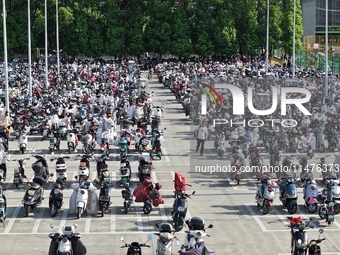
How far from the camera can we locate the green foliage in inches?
3634

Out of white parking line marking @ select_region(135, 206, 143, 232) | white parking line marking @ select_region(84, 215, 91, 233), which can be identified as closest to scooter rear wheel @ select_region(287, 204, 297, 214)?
white parking line marking @ select_region(135, 206, 143, 232)

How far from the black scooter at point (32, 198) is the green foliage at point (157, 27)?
66.2 metres

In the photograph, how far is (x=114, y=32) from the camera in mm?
92688

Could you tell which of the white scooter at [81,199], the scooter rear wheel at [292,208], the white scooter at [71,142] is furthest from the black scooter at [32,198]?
the white scooter at [71,142]

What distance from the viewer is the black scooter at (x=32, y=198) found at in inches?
1025

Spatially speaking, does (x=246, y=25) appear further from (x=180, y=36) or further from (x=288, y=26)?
(x=180, y=36)

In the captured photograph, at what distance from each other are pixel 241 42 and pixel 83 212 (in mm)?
69002

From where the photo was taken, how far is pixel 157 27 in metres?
92.8

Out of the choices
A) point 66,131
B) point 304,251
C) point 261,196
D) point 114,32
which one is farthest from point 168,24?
point 304,251

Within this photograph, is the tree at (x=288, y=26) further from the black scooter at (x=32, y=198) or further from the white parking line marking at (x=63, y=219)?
the black scooter at (x=32, y=198)

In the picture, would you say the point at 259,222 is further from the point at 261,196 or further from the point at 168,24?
the point at 168,24

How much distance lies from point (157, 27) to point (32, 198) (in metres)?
67.8

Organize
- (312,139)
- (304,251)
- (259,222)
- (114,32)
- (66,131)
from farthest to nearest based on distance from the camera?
(114,32), (66,131), (312,139), (259,222), (304,251)

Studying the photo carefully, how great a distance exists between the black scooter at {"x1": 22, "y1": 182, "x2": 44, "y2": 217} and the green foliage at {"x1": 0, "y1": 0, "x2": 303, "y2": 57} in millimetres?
66246
